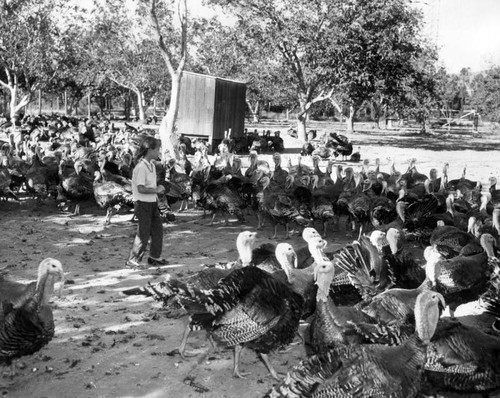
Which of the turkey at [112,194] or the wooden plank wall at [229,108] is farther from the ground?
the wooden plank wall at [229,108]

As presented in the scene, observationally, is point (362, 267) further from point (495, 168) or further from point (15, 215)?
point (495, 168)

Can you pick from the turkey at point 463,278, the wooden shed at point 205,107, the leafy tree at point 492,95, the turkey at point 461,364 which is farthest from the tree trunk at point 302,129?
the turkey at point 461,364

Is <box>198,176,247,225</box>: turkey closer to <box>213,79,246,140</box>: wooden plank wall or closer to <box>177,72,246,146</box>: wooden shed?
<box>177,72,246,146</box>: wooden shed

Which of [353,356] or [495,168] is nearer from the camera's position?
[353,356]

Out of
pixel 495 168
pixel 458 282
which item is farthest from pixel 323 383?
pixel 495 168

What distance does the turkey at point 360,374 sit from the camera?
4.00m

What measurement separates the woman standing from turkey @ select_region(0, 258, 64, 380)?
117 inches

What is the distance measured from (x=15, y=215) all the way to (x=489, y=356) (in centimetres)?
968

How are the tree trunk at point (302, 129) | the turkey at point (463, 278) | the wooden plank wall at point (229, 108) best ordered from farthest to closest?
the tree trunk at point (302, 129)
the wooden plank wall at point (229, 108)
the turkey at point (463, 278)

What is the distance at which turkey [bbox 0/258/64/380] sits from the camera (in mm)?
4977

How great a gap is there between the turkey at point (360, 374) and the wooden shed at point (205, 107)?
21.9 m

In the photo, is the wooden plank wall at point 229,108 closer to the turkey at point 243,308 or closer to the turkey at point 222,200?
the turkey at point 222,200

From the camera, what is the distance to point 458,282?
675 centimetres

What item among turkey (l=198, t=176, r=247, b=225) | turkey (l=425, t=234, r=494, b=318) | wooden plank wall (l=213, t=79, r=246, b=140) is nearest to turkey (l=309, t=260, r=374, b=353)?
turkey (l=425, t=234, r=494, b=318)
